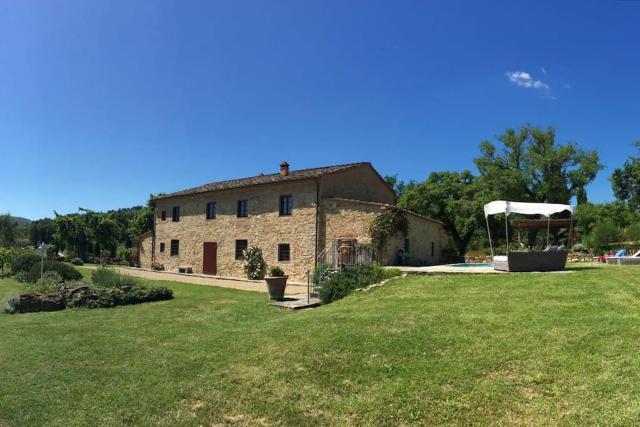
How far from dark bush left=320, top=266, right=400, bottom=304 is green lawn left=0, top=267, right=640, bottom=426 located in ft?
9.50

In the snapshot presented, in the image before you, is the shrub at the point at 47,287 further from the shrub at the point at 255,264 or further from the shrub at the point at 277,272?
the shrub at the point at 255,264

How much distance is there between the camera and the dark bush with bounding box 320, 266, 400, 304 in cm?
1295

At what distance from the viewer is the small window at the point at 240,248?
82.7 ft

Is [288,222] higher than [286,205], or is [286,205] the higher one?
[286,205]

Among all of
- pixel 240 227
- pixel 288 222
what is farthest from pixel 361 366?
pixel 240 227

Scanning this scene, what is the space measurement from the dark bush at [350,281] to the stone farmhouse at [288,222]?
15.8 ft

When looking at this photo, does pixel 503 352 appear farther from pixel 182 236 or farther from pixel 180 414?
pixel 182 236

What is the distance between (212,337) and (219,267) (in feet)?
59.7

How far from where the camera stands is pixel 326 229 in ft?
69.5

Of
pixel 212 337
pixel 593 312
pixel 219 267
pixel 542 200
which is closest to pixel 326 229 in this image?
pixel 219 267

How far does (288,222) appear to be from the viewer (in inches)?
896

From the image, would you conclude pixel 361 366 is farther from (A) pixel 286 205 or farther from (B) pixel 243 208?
(B) pixel 243 208

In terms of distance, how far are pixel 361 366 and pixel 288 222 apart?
55.1 ft

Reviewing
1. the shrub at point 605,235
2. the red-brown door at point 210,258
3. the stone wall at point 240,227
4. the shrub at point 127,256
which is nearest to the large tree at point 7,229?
the shrub at point 127,256
